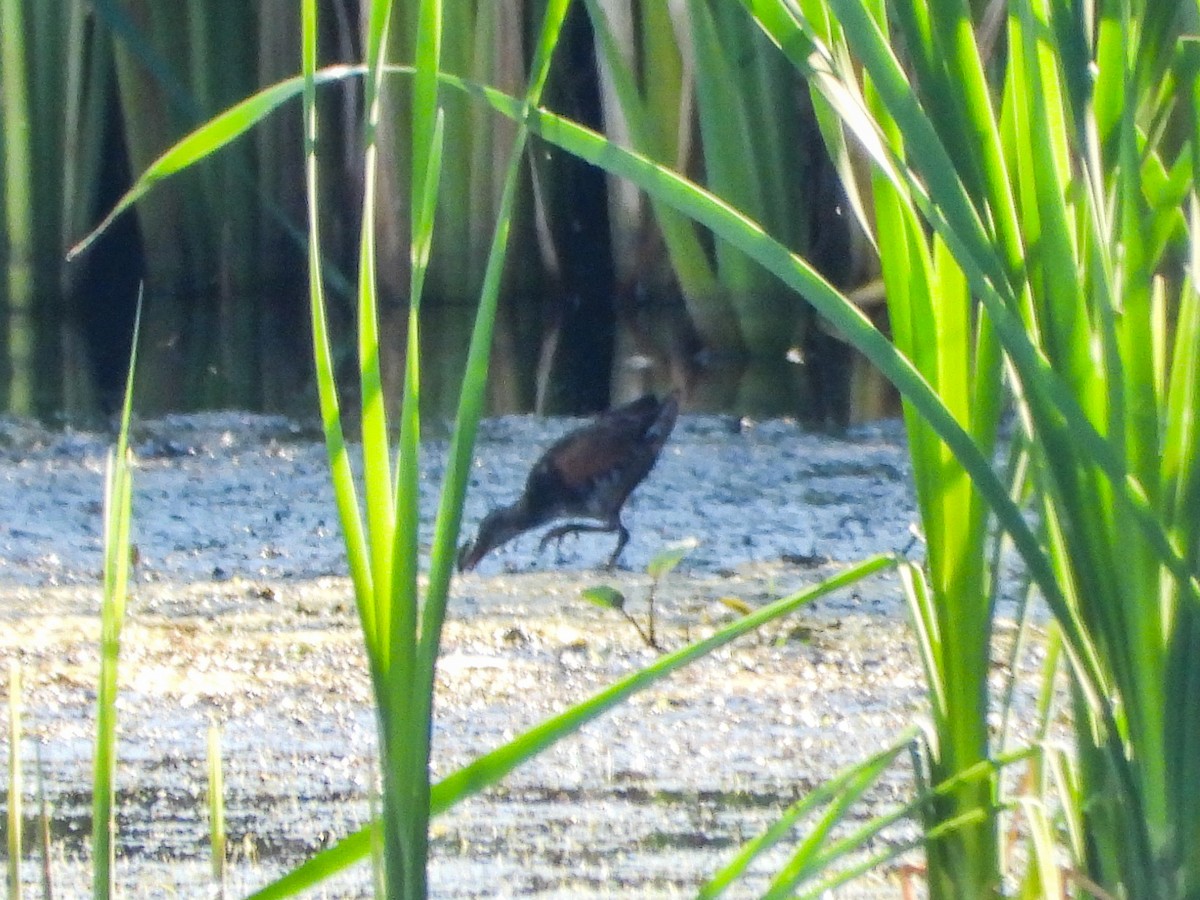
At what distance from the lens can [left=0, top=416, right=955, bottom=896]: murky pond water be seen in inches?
77.3

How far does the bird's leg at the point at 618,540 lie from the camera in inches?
132

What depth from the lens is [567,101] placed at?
689 centimetres

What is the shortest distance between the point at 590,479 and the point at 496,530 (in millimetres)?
189

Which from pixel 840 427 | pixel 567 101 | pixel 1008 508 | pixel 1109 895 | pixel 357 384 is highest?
pixel 567 101

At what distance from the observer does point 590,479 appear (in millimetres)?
3592

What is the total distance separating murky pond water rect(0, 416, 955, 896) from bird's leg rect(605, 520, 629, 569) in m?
0.04

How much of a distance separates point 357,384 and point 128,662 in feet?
9.25

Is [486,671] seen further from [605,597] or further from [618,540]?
[618,540]

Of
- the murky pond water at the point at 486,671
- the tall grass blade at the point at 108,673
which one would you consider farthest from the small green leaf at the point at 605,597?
the tall grass blade at the point at 108,673

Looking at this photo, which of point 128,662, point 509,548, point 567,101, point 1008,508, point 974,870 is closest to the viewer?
point 1008,508

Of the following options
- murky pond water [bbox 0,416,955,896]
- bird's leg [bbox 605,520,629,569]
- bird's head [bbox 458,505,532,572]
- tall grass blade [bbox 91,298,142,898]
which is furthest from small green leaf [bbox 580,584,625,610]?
tall grass blade [bbox 91,298,142,898]

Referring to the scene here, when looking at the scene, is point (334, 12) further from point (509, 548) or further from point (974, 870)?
point (974, 870)

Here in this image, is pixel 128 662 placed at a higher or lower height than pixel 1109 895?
higher

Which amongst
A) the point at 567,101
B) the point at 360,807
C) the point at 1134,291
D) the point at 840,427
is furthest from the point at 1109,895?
the point at 567,101
